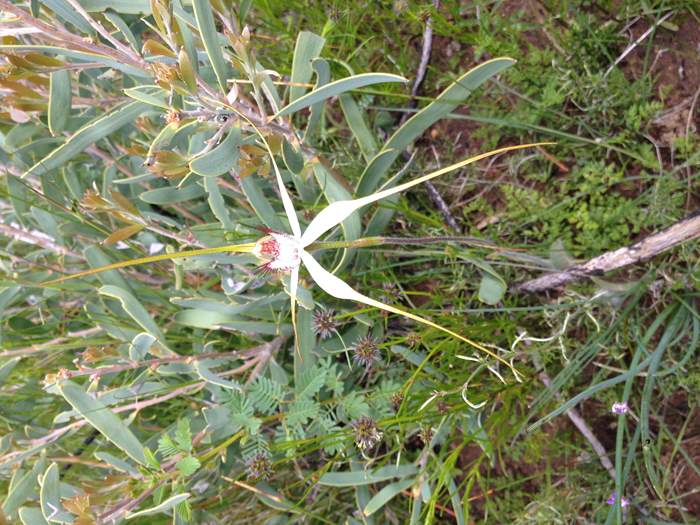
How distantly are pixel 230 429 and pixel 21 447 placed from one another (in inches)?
27.2

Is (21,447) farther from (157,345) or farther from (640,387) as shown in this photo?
(640,387)

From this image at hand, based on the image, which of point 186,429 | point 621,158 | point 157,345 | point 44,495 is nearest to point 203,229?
point 157,345

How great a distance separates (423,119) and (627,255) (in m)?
0.67

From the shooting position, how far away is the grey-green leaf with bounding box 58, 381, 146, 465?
70.5 inches

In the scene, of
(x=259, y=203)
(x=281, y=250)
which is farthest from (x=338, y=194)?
(x=281, y=250)

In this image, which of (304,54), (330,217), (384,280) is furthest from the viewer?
(384,280)

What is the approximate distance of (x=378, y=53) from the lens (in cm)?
240

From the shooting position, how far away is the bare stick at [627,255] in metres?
1.60

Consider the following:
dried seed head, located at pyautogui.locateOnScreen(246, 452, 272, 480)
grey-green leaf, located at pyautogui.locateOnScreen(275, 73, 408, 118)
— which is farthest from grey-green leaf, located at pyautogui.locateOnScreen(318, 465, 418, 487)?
grey-green leaf, located at pyautogui.locateOnScreen(275, 73, 408, 118)

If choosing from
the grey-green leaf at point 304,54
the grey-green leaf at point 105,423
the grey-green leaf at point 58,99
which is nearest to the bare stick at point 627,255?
the grey-green leaf at point 304,54

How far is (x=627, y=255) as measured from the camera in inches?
68.1

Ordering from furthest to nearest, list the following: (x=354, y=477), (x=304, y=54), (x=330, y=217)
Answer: (x=354, y=477) < (x=304, y=54) < (x=330, y=217)

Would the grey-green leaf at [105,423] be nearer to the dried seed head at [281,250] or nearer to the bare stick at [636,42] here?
the dried seed head at [281,250]

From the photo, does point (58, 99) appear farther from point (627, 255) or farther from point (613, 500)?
point (613, 500)
